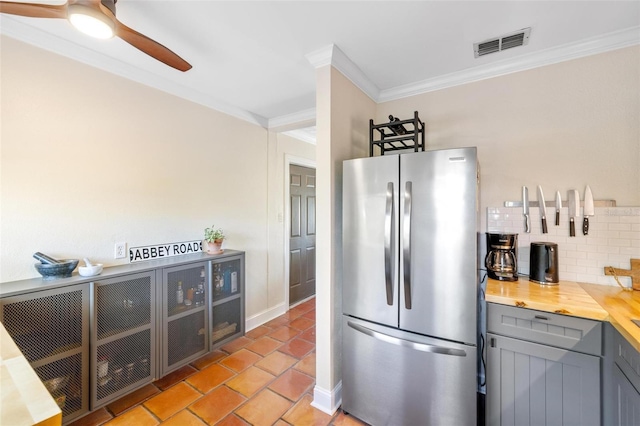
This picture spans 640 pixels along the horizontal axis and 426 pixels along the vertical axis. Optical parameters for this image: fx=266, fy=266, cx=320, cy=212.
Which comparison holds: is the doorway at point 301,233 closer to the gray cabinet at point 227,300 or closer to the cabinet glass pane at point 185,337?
the gray cabinet at point 227,300

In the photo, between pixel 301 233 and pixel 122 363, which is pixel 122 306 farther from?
pixel 301 233

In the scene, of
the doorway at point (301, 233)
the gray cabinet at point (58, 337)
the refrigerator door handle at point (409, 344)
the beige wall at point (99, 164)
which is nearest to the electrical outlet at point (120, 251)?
the beige wall at point (99, 164)

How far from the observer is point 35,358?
60.6 inches

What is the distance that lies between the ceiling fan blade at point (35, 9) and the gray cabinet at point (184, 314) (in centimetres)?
165

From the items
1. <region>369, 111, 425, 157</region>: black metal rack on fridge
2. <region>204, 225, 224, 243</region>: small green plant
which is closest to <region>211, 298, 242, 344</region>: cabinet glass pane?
<region>204, 225, 224, 243</region>: small green plant

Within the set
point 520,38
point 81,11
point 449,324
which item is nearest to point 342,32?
point 520,38

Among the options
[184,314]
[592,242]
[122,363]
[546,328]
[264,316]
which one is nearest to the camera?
[546,328]

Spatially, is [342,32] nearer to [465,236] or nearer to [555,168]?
[465,236]

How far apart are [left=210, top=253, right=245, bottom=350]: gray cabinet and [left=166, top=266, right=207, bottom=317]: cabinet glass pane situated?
10 cm

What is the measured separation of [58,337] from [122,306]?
0.35m

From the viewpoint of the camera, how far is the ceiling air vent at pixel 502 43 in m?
1.71

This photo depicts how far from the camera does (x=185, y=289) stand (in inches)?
91.7

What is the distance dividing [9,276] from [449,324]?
270 centimetres

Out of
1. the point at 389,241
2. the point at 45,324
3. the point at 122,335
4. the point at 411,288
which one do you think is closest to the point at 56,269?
the point at 45,324
